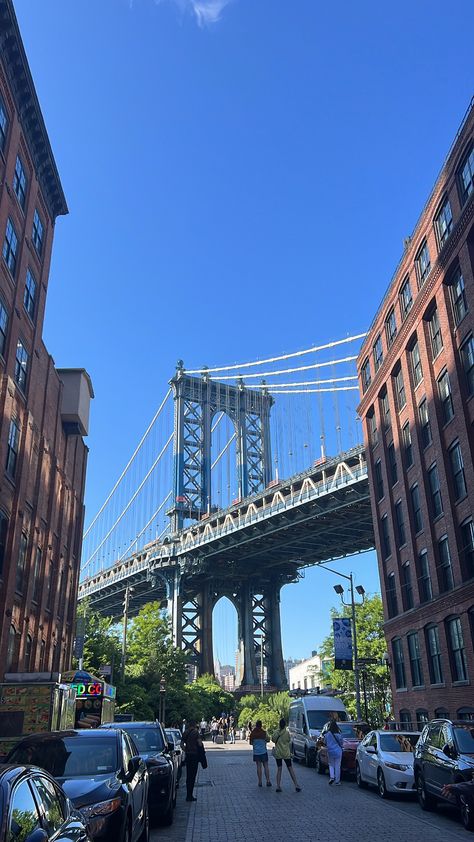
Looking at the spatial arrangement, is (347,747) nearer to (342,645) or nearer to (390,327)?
(342,645)

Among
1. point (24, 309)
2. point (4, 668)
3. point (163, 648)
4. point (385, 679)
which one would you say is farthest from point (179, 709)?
point (24, 309)

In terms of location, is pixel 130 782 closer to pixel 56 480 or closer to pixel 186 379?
pixel 56 480

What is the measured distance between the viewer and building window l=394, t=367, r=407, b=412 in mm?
35884

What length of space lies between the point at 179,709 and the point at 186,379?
49.1 metres

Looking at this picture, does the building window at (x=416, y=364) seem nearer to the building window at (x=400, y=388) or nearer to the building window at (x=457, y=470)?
the building window at (x=400, y=388)

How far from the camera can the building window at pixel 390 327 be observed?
36844 mm

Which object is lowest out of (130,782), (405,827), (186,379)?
(405,827)

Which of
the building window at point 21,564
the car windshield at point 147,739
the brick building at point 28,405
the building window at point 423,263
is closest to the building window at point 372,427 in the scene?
the building window at point 423,263

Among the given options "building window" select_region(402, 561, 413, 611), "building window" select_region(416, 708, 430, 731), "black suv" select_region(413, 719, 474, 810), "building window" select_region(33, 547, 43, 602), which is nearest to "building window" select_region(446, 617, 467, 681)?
"building window" select_region(416, 708, 430, 731)

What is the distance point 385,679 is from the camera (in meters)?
50.1

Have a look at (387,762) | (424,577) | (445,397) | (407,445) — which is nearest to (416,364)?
(407,445)

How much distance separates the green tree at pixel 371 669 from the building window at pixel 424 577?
16.7 meters

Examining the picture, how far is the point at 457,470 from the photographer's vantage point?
28.8m

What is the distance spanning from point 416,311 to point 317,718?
668 inches
